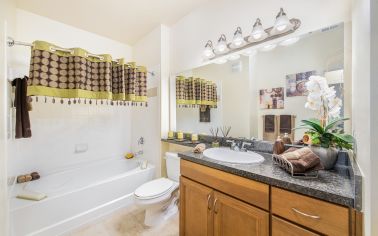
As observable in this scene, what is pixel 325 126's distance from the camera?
1.06m

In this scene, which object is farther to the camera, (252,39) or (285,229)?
(252,39)

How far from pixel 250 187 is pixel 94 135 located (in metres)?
2.54

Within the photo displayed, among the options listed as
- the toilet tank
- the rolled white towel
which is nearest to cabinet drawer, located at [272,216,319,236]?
the toilet tank

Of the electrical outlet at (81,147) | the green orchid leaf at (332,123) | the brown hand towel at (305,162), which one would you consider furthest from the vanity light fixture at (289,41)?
the electrical outlet at (81,147)

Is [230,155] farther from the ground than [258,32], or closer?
closer

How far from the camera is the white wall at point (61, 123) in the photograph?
203 cm

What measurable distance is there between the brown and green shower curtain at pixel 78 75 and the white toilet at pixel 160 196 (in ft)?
3.54

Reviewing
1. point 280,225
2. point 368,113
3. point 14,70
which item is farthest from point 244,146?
point 14,70

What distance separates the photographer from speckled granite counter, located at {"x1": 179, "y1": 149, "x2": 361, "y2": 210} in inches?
26.9

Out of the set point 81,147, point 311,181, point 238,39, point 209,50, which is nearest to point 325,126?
point 311,181

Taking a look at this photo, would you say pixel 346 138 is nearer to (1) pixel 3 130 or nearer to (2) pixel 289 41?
(2) pixel 289 41

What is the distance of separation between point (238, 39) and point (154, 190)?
1.80 metres

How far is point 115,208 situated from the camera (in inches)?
81.0

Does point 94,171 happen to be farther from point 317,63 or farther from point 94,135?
point 317,63
